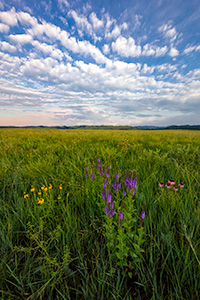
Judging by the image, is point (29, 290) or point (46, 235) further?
point (46, 235)

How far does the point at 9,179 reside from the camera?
2400 mm

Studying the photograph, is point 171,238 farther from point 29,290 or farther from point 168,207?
point 29,290

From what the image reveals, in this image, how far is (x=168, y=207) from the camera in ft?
5.08

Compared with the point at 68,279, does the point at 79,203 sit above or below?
above

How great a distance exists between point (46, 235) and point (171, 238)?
1.21 m

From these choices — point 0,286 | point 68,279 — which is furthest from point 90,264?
point 0,286

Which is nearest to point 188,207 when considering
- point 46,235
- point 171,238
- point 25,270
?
point 171,238

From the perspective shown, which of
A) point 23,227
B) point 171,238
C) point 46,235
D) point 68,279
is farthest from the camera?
point 23,227

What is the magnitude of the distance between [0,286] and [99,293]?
72 centimetres

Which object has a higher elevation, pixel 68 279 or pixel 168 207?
pixel 168 207

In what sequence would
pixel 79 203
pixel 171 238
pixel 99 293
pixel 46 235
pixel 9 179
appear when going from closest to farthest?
pixel 99 293 < pixel 171 238 < pixel 46 235 < pixel 79 203 < pixel 9 179

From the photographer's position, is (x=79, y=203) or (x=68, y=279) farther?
(x=79, y=203)

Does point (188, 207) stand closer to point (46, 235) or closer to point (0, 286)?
point (46, 235)

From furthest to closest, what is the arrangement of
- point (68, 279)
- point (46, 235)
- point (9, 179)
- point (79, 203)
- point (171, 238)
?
point (9, 179), point (79, 203), point (46, 235), point (171, 238), point (68, 279)
